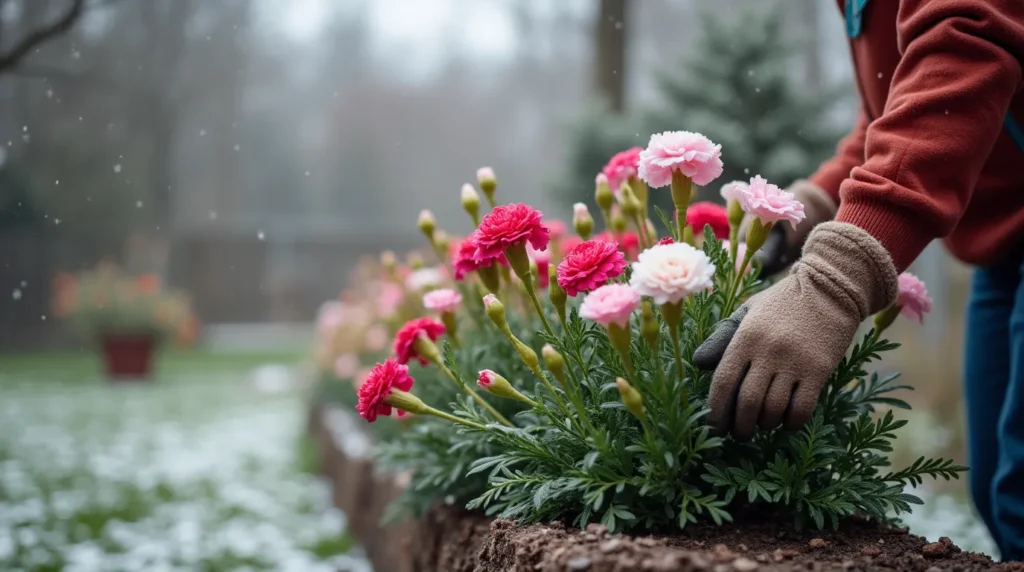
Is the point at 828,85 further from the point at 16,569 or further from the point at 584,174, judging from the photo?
the point at 16,569

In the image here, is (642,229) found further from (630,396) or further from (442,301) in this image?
(630,396)

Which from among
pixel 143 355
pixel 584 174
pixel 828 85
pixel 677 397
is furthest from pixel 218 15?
pixel 677 397

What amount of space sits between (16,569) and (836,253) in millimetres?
2486

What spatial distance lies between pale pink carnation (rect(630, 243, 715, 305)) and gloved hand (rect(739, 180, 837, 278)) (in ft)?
1.88

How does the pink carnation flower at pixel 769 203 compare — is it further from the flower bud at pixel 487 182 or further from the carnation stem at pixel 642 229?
the flower bud at pixel 487 182

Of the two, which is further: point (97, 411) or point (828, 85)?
point (97, 411)

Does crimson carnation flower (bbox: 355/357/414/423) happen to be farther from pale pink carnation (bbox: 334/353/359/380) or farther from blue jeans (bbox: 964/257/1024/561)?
pale pink carnation (bbox: 334/353/359/380)

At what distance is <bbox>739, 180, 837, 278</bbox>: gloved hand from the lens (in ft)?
5.09

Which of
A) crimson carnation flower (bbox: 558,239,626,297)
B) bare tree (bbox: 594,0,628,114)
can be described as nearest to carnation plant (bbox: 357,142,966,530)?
crimson carnation flower (bbox: 558,239,626,297)

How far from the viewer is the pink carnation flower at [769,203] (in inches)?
46.1

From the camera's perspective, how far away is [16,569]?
2516mm

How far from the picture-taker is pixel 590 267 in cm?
115

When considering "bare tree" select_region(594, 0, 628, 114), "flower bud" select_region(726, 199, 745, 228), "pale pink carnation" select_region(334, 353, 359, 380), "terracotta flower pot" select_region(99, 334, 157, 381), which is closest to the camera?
"flower bud" select_region(726, 199, 745, 228)

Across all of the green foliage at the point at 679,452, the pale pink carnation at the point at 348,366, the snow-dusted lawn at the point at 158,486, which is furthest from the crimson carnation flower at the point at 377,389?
the pale pink carnation at the point at 348,366
